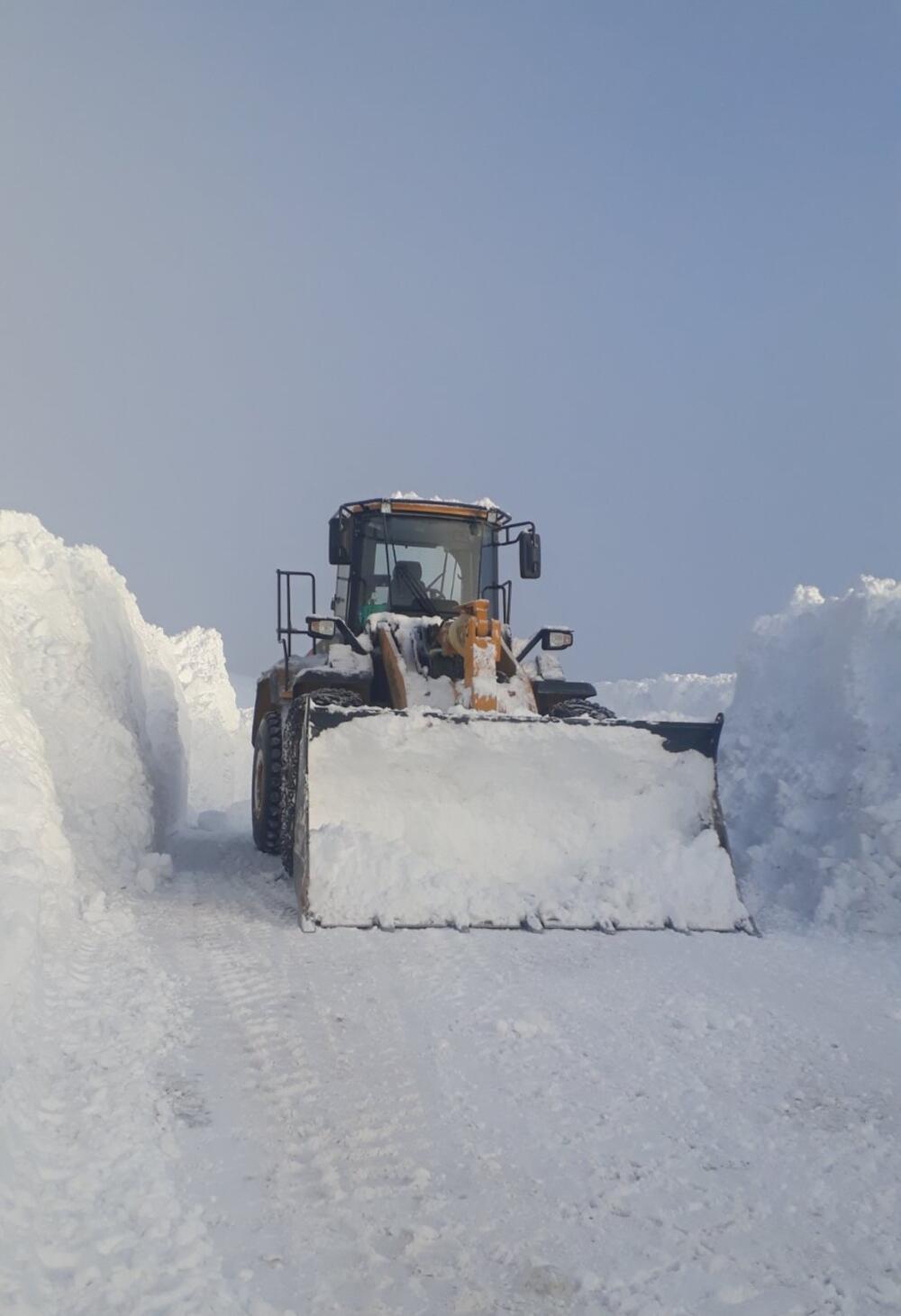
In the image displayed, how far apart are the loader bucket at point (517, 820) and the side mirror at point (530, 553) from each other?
2141 millimetres

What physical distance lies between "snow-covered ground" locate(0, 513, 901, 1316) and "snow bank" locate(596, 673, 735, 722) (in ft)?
21.9

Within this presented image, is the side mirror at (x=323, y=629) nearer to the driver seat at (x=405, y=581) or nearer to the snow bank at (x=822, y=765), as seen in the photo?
the driver seat at (x=405, y=581)

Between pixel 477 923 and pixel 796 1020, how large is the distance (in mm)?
1947

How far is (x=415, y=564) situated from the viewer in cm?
872

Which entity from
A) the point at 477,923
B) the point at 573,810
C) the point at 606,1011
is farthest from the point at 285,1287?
the point at 573,810

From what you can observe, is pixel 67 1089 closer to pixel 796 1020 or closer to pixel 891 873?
pixel 796 1020

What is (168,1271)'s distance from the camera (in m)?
2.49

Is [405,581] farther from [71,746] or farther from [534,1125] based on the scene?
[534,1125]

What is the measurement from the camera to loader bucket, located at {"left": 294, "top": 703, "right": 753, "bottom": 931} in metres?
6.11

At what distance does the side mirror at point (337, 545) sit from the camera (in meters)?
8.62

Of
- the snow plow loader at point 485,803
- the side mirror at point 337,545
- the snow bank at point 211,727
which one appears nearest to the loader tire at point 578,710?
the snow plow loader at point 485,803

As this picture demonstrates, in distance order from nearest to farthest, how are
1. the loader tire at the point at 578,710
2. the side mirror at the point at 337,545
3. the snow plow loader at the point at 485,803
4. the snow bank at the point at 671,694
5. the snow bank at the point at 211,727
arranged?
the snow plow loader at the point at 485,803, the loader tire at the point at 578,710, the side mirror at the point at 337,545, the snow bank at the point at 671,694, the snow bank at the point at 211,727


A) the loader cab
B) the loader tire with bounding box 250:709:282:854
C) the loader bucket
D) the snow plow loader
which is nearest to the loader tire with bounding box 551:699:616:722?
the snow plow loader

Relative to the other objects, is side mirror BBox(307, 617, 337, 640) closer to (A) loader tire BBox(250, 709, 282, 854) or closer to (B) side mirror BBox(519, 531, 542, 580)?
(A) loader tire BBox(250, 709, 282, 854)
